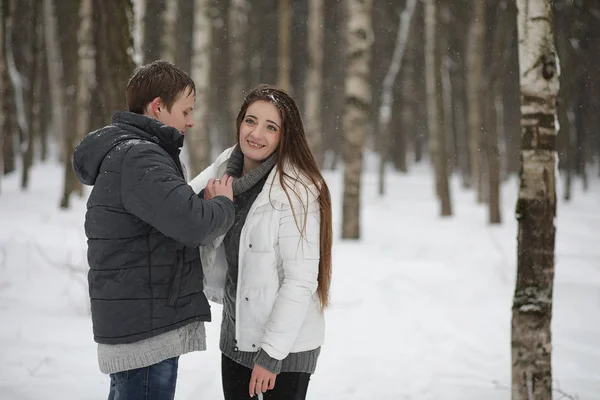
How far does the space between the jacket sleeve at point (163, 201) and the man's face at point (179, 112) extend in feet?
0.71

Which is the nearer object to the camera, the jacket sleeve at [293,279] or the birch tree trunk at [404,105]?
the jacket sleeve at [293,279]

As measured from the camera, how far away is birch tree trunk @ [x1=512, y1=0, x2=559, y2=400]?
311cm

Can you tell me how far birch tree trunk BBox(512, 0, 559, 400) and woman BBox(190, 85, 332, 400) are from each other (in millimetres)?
1458

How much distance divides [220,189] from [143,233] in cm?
36

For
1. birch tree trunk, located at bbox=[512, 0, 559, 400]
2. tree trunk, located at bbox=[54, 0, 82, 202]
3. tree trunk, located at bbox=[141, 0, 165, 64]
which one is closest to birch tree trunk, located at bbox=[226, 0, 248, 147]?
tree trunk, located at bbox=[54, 0, 82, 202]

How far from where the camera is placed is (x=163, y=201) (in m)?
1.90

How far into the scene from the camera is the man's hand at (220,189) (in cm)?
214

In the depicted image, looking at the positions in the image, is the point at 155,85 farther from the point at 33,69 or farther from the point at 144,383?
the point at 33,69

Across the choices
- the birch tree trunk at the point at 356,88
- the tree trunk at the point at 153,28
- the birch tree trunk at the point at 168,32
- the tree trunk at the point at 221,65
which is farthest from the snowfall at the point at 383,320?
the tree trunk at the point at 153,28

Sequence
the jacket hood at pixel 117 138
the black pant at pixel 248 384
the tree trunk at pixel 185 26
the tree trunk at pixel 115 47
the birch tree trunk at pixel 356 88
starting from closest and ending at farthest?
the jacket hood at pixel 117 138 → the black pant at pixel 248 384 → the tree trunk at pixel 115 47 → the birch tree trunk at pixel 356 88 → the tree trunk at pixel 185 26

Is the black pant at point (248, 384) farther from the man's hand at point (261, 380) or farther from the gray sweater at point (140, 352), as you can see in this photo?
the gray sweater at point (140, 352)

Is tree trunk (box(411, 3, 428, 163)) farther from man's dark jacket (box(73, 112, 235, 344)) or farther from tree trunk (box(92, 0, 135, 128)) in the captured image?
man's dark jacket (box(73, 112, 235, 344))

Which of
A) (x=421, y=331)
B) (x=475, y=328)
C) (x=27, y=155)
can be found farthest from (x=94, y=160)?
(x=27, y=155)

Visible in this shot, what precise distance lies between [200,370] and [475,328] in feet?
10.1
